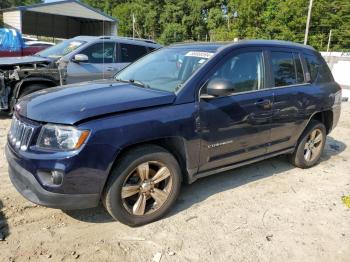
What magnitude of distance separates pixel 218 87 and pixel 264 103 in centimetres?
100

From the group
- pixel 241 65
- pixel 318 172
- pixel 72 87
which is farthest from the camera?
pixel 318 172

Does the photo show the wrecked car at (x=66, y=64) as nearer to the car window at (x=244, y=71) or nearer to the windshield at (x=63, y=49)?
the windshield at (x=63, y=49)

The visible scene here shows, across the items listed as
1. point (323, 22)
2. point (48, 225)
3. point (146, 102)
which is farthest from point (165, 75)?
point (323, 22)

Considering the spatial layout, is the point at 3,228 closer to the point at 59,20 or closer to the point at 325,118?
the point at 325,118

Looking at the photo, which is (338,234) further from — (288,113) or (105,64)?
(105,64)

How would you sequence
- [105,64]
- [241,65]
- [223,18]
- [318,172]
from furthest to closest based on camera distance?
[223,18], [105,64], [318,172], [241,65]

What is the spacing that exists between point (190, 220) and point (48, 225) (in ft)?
4.75

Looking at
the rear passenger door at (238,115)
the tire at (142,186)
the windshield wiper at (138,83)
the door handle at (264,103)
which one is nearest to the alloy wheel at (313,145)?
the rear passenger door at (238,115)

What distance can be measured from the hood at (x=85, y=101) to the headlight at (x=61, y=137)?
0.21 ft

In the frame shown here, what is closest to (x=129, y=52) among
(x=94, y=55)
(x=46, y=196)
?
(x=94, y=55)

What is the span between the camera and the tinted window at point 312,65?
5324mm

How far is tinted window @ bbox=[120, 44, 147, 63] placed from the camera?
8.90m

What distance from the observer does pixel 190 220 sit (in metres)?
3.85

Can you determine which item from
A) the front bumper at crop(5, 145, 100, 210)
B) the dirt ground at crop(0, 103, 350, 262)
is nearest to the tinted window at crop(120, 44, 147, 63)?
the dirt ground at crop(0, 103, 350, 262)
